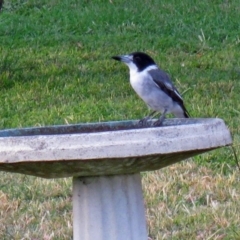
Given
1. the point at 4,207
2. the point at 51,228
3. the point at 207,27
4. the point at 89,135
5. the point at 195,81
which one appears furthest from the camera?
the point at 207,27

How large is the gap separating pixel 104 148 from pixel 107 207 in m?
0.59

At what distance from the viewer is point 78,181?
406cm

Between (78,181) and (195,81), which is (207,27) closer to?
(195,81)

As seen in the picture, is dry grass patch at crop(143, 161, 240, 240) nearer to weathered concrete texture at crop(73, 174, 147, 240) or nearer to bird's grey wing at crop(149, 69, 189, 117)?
bird's grey wing at crop(149, 69, 189, 117)

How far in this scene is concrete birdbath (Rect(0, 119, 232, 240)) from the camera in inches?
138

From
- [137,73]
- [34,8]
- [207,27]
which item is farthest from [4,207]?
[34,8]

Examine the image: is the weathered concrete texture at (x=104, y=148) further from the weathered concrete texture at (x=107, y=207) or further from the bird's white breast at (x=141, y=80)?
the bird's white breast at (x=141, y=80)

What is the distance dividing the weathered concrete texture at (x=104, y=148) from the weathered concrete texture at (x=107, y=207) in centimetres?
19

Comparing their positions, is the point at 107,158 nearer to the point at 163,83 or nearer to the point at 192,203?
the point at 192,203

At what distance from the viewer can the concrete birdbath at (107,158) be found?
11.5 feet

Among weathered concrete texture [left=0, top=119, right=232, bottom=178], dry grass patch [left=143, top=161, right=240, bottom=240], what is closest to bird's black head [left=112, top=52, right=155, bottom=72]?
dry grass patch [left=143, top=161, right=240, bottom=240]

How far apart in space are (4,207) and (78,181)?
1781 mm

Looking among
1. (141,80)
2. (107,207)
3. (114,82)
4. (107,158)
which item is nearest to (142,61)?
(141,80)

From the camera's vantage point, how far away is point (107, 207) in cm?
402
